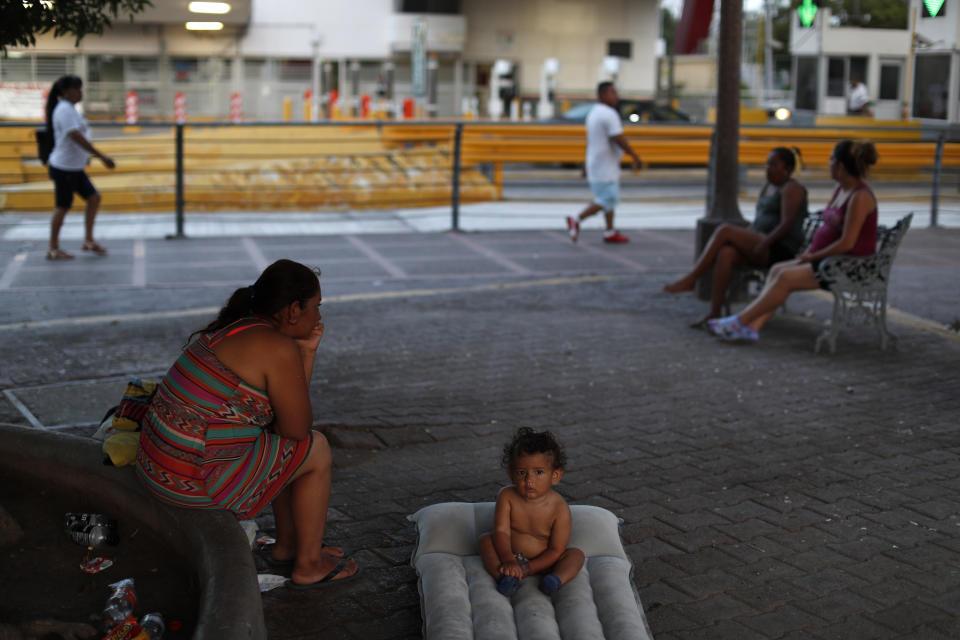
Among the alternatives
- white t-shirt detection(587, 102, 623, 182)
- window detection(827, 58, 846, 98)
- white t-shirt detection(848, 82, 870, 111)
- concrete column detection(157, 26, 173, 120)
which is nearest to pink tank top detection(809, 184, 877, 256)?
white t-shirt detection(587, 102, 623, 182)

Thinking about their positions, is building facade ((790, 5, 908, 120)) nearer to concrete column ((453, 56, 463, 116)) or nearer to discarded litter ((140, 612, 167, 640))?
concrete column ((453, 56, 463, 116))

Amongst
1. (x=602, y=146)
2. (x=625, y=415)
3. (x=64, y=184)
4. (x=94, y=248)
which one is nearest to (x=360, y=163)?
(x=602, y=146)

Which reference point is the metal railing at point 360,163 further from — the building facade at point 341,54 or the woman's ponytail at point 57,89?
the building facade at point 341,54

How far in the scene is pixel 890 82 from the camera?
104ft

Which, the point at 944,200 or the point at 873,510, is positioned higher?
the point at 944,200

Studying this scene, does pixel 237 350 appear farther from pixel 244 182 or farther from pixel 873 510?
pixel 244 182

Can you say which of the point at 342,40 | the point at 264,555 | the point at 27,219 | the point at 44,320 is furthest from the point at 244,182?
the point at 342,40

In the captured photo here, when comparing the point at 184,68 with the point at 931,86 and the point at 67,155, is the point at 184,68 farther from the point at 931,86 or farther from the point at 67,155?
the point at 931,86

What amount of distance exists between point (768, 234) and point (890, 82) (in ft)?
84.7

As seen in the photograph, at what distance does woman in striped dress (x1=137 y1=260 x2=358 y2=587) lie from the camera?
3592mm

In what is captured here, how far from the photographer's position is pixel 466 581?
3.78m

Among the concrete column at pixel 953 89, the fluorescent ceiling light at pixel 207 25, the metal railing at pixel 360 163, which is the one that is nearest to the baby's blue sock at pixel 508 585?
the concrete column at pixel 953 89

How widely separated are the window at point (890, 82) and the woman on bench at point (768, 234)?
998 inches

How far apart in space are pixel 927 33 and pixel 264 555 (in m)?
8.24
